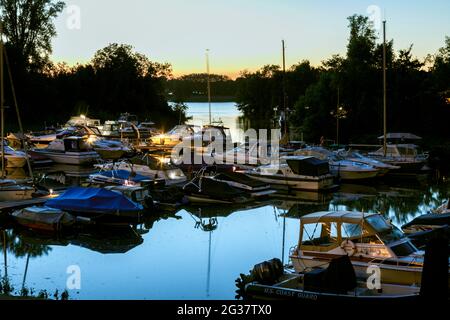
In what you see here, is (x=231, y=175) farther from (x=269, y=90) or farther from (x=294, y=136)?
(x=269, y=90)

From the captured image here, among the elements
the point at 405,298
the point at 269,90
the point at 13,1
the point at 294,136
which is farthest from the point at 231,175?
the point at 269,90

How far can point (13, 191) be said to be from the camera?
886 inches

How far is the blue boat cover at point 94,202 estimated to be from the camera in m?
20.5

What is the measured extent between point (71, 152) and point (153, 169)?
1144 centimetres

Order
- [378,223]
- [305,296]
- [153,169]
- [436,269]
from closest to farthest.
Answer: [436,269], [305,296], [378,223], [153,169]

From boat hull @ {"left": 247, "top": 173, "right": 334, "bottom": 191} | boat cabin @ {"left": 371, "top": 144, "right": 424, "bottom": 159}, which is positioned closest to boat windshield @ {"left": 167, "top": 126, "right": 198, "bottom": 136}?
boat cabin @ {"left": 371, "top": 144, "right": 424, "bottom": 159}

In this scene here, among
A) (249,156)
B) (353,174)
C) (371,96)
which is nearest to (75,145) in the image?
(249,156)

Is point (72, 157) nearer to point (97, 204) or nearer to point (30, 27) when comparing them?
point (97, 204)

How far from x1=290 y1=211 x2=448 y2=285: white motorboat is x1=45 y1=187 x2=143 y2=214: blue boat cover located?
8.34 meters

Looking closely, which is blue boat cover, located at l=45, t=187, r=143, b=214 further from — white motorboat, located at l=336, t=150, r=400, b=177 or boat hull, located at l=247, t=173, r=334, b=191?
white motorboat, located at l=336, t=150, r=400, b=177

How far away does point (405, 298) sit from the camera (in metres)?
10.7

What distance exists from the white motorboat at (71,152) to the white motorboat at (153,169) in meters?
9.21

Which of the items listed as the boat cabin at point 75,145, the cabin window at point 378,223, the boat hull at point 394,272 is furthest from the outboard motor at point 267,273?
the boat cabin at point 75,145

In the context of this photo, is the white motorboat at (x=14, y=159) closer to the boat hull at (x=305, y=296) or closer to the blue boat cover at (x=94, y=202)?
the blue boat cover at (x=94, y=202)
